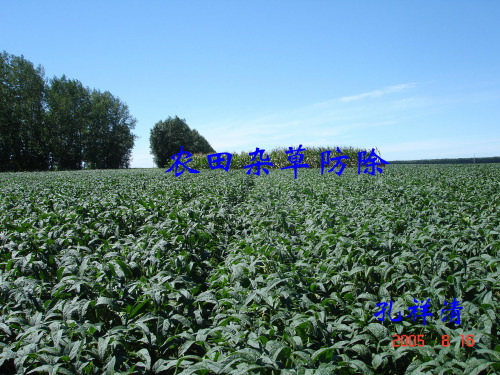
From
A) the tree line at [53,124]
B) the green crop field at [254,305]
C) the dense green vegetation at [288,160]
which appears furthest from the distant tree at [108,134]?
the green crop field at [254,305]

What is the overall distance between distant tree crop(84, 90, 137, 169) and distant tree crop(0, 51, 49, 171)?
8420mm

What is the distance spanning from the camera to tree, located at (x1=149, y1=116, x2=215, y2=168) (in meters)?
69.1

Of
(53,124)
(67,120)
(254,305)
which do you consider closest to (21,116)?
(53,124)

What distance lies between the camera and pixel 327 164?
1494 inches

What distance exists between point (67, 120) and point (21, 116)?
6572mm

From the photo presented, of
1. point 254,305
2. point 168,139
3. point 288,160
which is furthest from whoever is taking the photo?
point 168,139

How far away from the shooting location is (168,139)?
69625 millimetres

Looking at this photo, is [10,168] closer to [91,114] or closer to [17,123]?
[17,123]

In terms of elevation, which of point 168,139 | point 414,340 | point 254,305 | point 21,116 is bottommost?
point 414,340

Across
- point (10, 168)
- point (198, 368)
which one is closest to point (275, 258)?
point (198, 368)

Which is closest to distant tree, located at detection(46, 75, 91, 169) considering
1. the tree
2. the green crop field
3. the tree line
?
the tree line

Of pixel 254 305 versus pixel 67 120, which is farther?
pixel 67 120

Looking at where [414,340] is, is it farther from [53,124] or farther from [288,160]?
[53,124]

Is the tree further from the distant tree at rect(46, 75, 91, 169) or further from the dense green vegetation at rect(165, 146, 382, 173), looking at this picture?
the dense green vegetation at rect(165, 146, 382, 173)
